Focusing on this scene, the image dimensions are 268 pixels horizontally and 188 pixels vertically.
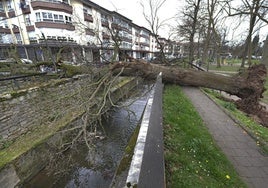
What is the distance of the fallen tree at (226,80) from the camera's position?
23.1ft

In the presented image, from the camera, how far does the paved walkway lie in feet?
10.00

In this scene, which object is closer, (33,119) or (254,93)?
(254,93)

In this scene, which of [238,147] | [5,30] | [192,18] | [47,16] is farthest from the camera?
[5,30]

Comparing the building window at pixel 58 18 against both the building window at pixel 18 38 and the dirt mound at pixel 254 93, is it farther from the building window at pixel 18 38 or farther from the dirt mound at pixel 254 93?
the dirt mound at pixel 254 93

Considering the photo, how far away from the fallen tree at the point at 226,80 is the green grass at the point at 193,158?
3607 mm

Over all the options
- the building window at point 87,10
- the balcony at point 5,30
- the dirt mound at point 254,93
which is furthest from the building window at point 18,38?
the dirt mound at point 254,93

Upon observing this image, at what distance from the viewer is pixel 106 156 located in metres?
6.96

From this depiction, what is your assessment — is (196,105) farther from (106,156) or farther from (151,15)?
(151,15)

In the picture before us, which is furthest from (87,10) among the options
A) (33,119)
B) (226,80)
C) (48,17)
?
(226,80)

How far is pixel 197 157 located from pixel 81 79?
9.54m

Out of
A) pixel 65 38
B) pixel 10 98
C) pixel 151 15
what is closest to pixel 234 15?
pixel 151 15

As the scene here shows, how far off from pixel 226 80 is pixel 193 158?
18.8 feet

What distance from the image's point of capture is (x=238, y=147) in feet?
12.9

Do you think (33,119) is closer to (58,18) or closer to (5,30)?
(58,18)
